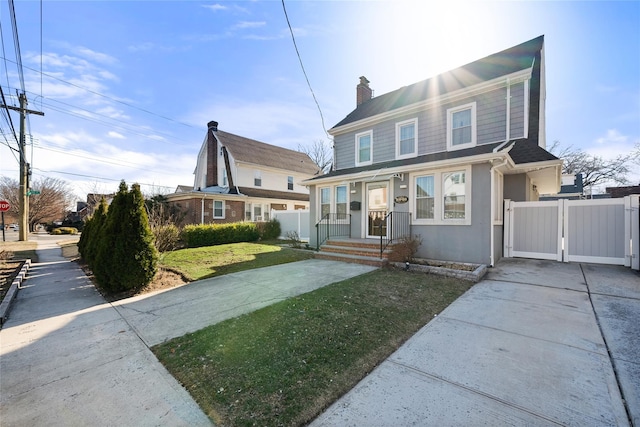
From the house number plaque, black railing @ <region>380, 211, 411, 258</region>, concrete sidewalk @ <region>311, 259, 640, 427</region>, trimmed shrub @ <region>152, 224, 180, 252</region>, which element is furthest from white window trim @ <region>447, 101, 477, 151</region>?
trimmed shrub @ <region>152, 224, 180, 252</region>

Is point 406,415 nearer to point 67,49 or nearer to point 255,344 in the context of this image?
point 255,344

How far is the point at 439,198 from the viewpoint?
830cm

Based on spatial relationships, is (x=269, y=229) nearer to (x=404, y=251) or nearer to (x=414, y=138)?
(x=414, y=138)

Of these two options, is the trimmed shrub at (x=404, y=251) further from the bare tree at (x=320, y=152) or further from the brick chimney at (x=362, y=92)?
the bare tree at (x=320, y=152)

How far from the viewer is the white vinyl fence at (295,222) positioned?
1536 cm

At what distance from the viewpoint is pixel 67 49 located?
9914 mm

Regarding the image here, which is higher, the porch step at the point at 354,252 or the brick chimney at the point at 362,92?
the brick chimney at the point at 362,92

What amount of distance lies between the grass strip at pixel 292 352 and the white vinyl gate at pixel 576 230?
15.6 ft

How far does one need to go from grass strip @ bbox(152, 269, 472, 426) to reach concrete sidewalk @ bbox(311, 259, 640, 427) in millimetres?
206

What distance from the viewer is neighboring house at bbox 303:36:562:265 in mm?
7684

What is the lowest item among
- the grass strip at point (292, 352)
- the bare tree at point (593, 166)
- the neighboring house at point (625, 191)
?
the grass strip at point (292, 352)

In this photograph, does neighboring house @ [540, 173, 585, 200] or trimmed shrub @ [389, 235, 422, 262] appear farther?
neighboring house @ [540, 173, 585, 200]

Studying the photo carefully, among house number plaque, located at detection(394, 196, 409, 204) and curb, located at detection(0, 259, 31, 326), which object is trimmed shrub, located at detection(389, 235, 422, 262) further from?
curb, located at detection(0, 259, 31, 326)

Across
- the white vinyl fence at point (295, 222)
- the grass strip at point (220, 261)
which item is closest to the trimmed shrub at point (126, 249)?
the grass strip at point (220, 261)
